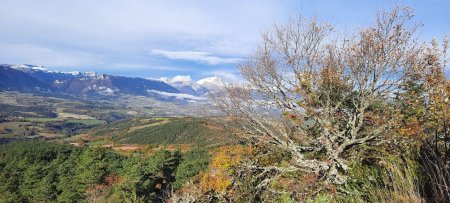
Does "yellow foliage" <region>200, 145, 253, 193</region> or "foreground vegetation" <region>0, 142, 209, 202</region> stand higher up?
"yellow foliage" <region>200, 145, 253, 193</region>

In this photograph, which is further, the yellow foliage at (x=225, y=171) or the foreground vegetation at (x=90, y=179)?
the foreground vegetation at (x=90, y=179)

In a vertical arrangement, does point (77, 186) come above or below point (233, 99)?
below

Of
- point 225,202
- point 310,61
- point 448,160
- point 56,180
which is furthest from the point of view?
point 56,180

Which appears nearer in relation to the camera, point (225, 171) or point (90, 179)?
point (225, 171)

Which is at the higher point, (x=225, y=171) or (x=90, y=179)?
(x=225, y=171)

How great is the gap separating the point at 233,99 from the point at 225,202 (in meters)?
10.4

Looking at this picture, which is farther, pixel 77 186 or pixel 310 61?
pixel 77 186

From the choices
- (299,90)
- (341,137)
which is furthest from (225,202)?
(299,90)

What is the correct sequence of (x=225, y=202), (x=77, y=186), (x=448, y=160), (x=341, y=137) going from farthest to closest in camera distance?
(x=77, y=186)
(x=341, y=137)
(x=225, y=202)
(x=448, y=160)

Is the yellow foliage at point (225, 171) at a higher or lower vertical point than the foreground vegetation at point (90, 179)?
higher

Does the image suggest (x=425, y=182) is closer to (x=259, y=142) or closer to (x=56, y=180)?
(x=259, y=142)

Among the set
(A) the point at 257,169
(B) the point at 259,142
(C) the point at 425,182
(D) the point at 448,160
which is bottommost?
(A) the point at 257,169

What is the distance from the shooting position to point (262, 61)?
71.3 ft

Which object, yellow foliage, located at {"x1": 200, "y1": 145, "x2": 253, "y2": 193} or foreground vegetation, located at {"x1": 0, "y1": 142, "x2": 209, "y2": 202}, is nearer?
yellow foliage, located at {"x1": 200, "y1": 145, "x2": 253, "y2": 193}
